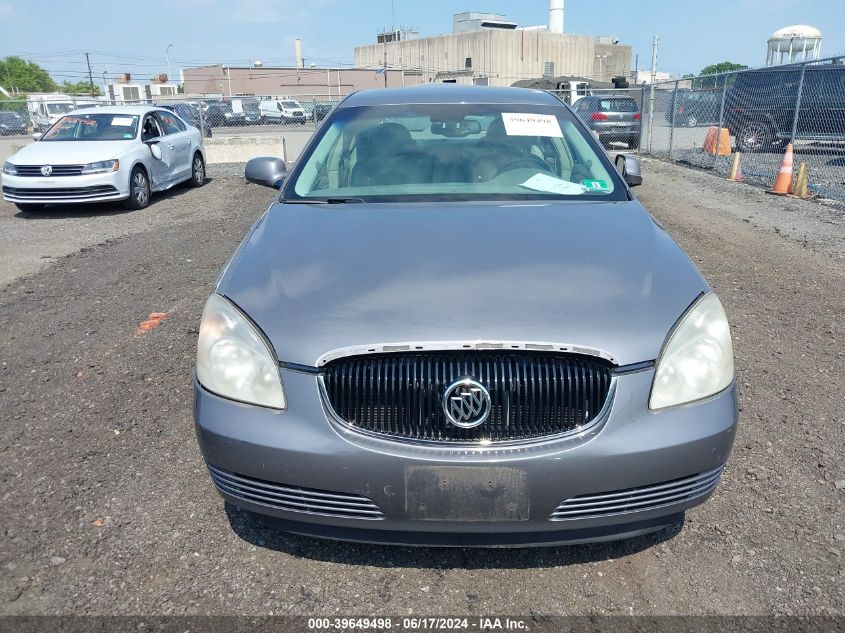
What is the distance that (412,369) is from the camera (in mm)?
2012

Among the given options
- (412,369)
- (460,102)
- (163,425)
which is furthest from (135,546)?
(460,102)

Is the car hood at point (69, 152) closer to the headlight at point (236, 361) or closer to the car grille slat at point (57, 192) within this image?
the car grille slat at point (57, 192)

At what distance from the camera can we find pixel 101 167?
982 cm

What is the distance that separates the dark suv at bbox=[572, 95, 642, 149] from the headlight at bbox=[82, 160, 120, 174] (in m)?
13.2

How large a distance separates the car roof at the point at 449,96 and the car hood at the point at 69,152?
724 centimetres

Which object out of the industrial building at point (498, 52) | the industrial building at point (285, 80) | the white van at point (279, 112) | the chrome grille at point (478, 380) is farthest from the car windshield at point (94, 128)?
the industrial building at point (498, 52)

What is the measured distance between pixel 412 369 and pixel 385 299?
0.28m

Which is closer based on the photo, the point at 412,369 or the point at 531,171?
the point at 412,369

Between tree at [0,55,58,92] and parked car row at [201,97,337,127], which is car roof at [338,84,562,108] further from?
tree at [0,55,58,92]

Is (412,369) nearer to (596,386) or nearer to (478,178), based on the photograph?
(596,386)

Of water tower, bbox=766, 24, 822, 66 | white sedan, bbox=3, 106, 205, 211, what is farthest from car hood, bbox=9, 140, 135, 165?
water tower, bbox=766, 24, 822, 66

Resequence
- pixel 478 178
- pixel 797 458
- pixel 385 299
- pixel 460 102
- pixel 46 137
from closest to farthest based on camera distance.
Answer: pixel 385 299 < pixel 797 458 < pixel 478 178 < pixel 460 102 < pixel 46 137

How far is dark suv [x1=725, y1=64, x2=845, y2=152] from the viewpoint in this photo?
11.3 meters

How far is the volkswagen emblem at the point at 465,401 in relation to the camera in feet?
6.48
